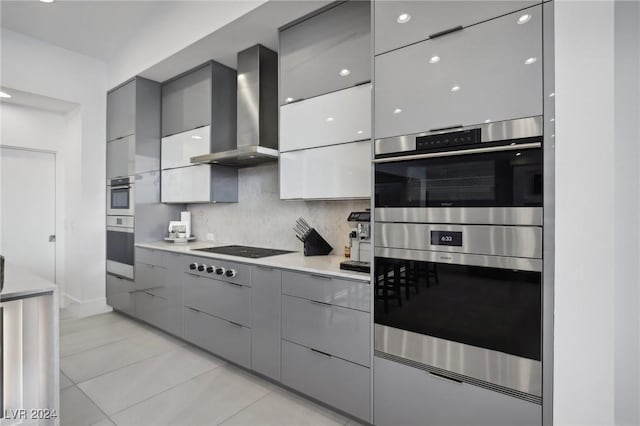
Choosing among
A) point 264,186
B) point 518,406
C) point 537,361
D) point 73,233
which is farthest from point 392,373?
point 73,233

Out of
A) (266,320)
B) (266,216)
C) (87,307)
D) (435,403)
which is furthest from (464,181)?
(87,307)

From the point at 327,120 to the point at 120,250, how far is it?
2983 mm

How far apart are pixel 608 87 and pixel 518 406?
1.31 m

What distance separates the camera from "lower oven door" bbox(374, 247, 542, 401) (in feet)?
4.32

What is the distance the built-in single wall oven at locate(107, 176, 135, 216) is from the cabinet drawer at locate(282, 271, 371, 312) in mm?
2441

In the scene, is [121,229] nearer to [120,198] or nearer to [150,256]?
[120,198]

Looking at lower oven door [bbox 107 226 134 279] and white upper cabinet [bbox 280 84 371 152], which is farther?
lower oven door [bbox 107 226 134 279]

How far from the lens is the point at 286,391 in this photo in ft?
7.25

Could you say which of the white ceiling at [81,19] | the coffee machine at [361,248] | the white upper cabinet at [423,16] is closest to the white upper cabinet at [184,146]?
the white ceiling at [81,19]

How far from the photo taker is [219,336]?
8.31 feet

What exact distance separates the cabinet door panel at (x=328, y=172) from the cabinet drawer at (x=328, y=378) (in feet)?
3.45

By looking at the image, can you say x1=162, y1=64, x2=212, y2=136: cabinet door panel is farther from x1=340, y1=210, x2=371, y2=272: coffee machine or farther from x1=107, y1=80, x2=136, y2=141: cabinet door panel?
x1=340, y1=210, x2=371, y2=272: coffee machine

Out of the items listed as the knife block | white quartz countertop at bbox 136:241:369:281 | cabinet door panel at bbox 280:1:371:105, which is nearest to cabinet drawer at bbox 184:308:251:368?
white quartz countertop at bbox 136:241:369:281

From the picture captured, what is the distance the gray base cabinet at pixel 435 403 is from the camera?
4.45ft
